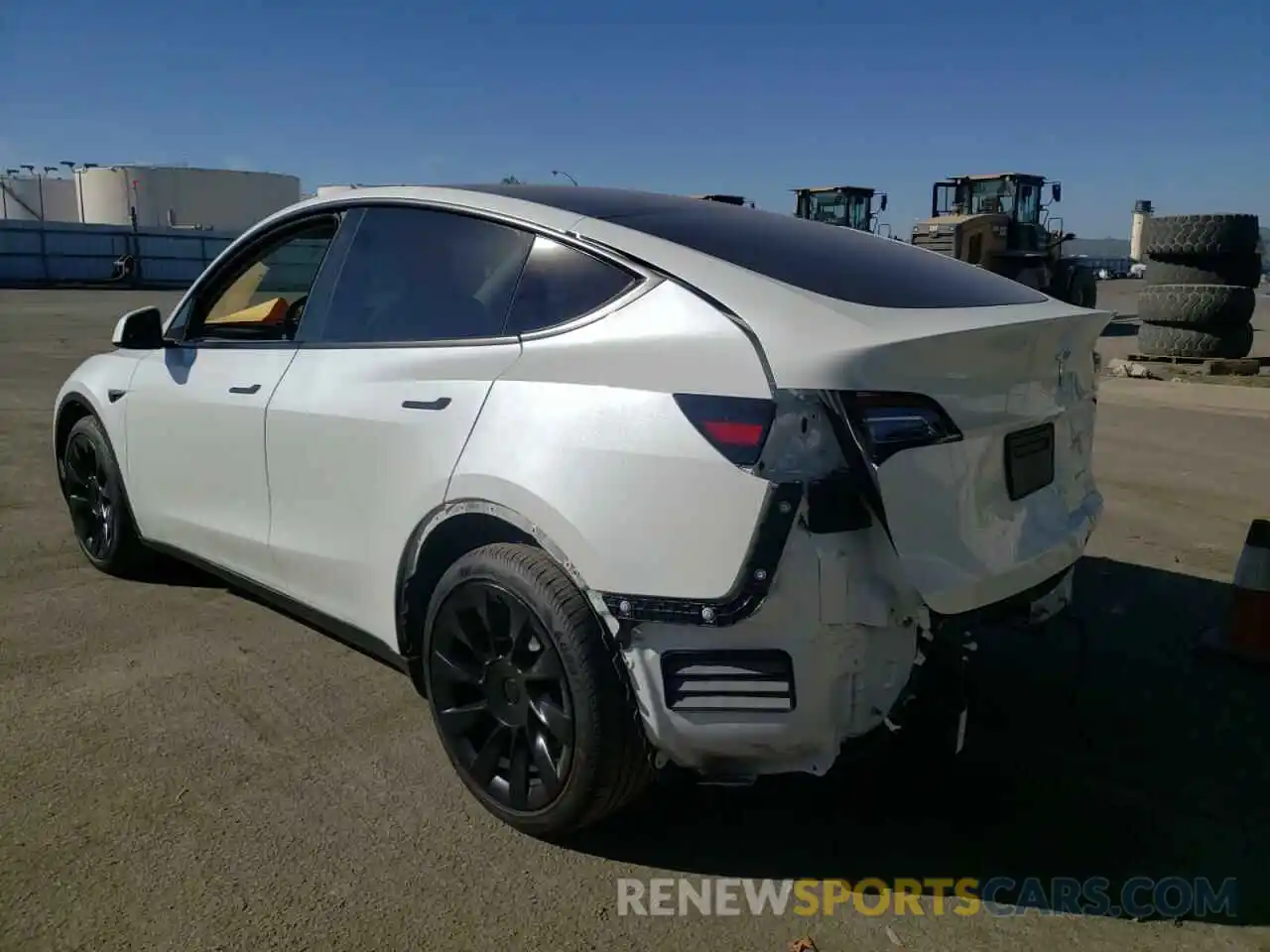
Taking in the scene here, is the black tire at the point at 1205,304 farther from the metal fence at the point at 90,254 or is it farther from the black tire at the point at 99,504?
the metal fence at the point at 90,254

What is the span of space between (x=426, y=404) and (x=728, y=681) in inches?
46.8

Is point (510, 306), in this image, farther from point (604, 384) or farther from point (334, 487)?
point (334, 487)

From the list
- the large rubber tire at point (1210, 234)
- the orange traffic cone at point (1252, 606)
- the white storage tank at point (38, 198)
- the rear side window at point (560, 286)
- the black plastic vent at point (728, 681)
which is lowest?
the orange traffic cone at point (1252, 606)

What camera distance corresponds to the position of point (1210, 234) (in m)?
12.9

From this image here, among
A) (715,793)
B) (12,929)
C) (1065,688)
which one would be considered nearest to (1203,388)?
(1065,688)

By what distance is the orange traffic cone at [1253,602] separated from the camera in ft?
12.6

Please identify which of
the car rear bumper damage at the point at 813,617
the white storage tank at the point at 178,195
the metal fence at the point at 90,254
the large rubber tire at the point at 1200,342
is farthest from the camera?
the white storage tank at the point at 178,195

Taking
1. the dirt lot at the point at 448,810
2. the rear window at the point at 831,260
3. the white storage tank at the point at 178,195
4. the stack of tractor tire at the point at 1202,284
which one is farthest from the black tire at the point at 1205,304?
the white storage tank at the point at 178,195

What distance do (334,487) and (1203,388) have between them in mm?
11647

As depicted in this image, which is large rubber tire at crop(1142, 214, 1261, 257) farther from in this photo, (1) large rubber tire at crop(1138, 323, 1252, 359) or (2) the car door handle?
(2) the car door handle

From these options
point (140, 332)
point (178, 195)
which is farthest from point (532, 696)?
point (178, 195)

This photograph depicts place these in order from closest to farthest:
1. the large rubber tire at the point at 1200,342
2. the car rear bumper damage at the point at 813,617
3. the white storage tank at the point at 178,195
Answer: the car rear bumper damage at the point at 813,617, the large rubber tire at the point at 1200,342, the white storage tank at the point at 178,195

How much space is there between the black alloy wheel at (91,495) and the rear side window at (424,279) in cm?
175

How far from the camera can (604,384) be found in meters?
2.50
